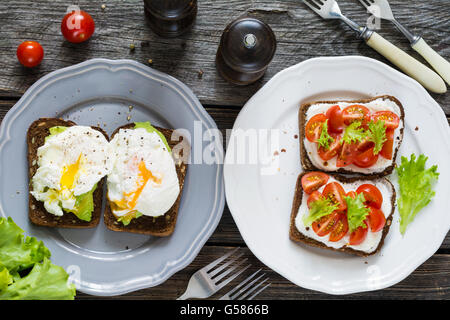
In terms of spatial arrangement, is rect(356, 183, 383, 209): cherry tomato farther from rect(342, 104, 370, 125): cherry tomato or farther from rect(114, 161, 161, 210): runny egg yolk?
rect(114, 161, 161, 210): runny egg yolk

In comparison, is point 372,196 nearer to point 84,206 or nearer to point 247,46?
point 247,46

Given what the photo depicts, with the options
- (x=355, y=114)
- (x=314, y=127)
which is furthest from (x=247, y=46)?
(x=355, y=114)

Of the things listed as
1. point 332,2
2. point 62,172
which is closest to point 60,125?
point 62,172

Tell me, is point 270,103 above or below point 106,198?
above

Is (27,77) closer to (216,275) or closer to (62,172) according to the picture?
(62,172)

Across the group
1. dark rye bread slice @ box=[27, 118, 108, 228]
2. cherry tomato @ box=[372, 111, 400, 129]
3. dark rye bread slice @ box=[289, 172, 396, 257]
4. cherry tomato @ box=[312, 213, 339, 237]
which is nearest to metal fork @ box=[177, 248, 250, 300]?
dark rye bread slice @ box=[289, 172, 396, 257]
